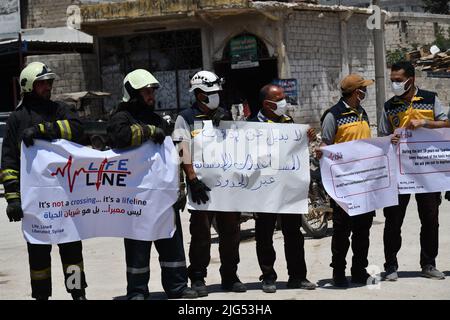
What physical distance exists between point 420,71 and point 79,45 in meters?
11.9

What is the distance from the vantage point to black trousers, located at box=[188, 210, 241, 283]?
26.5ft

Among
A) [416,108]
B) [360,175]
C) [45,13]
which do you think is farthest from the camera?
[45,13]

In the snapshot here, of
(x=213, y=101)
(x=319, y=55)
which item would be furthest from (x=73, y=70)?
(x=213, y=101)

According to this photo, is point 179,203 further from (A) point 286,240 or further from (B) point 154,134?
(A) point 286,240

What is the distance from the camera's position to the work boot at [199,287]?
7922mm

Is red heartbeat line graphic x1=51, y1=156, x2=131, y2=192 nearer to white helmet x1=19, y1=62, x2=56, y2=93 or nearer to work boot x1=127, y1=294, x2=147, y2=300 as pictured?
white helmet x1=19, y1=62, x2=56, y2=93

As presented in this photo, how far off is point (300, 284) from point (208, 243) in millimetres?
915

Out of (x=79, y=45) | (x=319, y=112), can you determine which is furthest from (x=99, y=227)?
(x=79, y=45)

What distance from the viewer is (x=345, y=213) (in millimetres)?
8344

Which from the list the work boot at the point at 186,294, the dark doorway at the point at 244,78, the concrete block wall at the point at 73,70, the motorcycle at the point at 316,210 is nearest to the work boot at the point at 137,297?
the work boot at the point at 186,294

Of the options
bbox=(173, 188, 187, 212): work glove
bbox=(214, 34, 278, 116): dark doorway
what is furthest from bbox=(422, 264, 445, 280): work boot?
bbox=(214, 34, 278, 116): dark doorway

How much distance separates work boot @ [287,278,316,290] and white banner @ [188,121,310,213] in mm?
627

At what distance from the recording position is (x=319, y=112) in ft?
94.9
